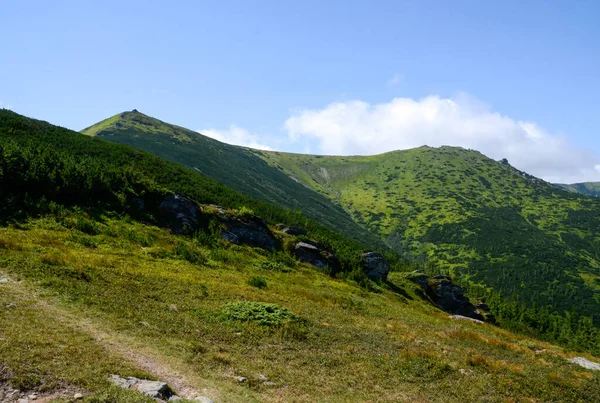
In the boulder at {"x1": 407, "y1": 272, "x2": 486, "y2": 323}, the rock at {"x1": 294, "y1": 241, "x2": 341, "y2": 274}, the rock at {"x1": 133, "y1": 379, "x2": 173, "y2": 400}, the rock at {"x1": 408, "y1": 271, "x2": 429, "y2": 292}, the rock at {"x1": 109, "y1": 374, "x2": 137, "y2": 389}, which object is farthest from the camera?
the boulder at {"x1": 407, "y1": 272, "x2": 486, "y2": 323}

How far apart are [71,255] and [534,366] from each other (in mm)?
31456

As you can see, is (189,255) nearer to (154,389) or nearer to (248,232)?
(248,232)

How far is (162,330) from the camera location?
1738 cm

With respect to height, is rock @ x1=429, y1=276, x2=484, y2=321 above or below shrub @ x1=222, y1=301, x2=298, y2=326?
below

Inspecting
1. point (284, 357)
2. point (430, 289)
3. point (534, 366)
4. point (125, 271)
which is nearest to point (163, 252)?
point (125, 271)

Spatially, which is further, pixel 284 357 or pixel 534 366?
pixel 534 366

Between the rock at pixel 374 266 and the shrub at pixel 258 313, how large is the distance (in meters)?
44.7

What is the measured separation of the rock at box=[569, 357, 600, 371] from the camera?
23806 millimetres

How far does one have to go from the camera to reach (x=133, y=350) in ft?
47.5

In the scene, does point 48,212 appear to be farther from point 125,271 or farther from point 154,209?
point 125,271

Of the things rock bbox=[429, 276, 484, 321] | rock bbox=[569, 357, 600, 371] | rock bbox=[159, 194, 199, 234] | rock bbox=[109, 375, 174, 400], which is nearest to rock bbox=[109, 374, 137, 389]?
rock bbox=[109, 375, 174, 400]

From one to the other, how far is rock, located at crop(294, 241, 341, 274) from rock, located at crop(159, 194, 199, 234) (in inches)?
670

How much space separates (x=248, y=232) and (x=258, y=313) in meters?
33.0

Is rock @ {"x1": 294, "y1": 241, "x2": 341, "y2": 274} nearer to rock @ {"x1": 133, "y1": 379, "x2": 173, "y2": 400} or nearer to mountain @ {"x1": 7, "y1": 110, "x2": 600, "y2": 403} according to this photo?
mountain @ {"x1": 7, "y1": 110, "x2": 600, "y2": 403}
